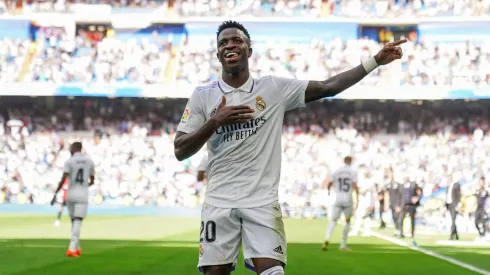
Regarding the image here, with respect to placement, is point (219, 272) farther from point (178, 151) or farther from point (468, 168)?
point (468, 168)

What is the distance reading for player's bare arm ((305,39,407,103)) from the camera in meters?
5.20

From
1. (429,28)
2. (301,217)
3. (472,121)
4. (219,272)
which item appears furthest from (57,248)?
(429,28)

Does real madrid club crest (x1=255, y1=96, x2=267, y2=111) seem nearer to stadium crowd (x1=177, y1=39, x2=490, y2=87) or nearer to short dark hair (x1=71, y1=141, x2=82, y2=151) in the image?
short dark hair (x1=71, y1=141, x2=82, y2=151)

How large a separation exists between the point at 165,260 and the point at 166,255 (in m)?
1.04

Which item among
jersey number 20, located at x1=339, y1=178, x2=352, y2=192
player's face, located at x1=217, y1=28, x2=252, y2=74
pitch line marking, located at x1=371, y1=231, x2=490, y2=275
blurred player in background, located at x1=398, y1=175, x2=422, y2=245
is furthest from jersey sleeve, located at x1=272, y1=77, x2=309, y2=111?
blurred player in background, located at x1=398, y1=175, x2=422, y2=245

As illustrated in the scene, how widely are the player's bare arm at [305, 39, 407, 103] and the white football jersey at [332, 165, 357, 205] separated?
12.9 m

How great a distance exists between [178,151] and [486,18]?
37.6 meters

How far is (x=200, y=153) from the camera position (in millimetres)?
38156

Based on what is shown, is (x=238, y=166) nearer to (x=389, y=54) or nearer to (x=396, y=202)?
(x=389, y=54)

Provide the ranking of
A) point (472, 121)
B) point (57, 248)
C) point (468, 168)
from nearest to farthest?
point (57, 248), point (468, 168), point (472, 121)

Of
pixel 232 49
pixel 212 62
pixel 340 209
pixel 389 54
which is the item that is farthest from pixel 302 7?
pixel 232 49

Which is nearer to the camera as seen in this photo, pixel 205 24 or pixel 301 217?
pixel 301 217

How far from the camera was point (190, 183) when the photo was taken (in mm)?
37031

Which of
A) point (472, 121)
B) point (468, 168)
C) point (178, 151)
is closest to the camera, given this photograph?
point (178, 151)
